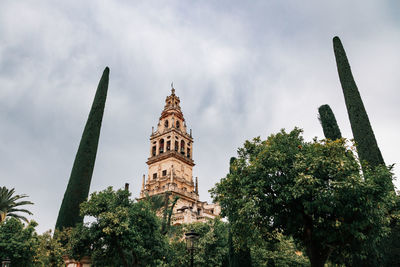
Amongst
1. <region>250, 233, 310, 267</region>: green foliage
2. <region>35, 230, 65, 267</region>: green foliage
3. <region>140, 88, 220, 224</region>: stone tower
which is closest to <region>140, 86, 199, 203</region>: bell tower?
<region>140, 88, 220, 224</region>: stone tower

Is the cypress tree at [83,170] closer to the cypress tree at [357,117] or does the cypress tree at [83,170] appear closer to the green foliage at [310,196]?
the green foliage at [310,196]

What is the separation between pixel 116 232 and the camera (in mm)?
18500

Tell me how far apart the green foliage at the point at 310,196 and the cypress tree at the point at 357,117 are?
2880 mm

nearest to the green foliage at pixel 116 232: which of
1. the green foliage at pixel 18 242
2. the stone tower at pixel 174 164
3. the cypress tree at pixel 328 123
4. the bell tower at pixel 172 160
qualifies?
the green foliage at pixel 18 242

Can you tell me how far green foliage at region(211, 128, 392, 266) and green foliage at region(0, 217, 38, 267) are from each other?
53.4ft

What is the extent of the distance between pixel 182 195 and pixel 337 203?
35.2 m

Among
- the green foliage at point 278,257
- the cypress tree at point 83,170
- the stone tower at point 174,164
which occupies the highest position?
the stone tower at point 174,164

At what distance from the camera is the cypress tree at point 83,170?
2316 centimetres

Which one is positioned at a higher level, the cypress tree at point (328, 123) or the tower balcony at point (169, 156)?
the tower balcony at point (169, 156)

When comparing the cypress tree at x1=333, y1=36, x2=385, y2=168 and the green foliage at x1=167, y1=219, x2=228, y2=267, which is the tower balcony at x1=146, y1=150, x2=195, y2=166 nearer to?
the green foliage at x1=167, y1=219, x2=228, y2=267

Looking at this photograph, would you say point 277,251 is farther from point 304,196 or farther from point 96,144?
point 96,144

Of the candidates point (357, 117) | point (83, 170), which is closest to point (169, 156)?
point (83, 170)

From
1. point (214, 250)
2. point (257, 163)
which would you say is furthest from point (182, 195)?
point (257, 163)

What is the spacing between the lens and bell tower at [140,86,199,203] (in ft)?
158
